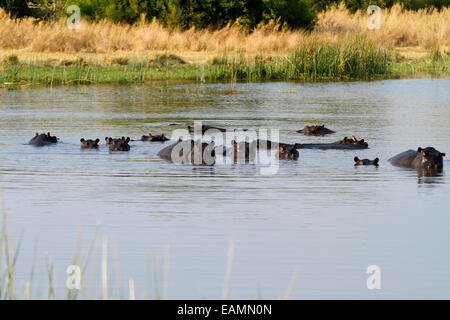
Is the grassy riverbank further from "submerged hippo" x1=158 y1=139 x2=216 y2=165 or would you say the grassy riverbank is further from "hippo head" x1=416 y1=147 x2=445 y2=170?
"hippo head" x1=416 y1=147 x2=445 y2=170

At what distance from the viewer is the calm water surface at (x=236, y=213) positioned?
6477 mm

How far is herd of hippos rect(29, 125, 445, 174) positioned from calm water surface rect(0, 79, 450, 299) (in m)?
0.20

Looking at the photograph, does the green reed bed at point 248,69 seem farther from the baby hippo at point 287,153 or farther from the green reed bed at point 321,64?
the baby hippo at point 287,153

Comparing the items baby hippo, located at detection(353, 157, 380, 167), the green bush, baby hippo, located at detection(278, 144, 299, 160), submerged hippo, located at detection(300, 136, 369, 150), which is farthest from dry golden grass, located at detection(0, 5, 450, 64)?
baby hippo, located at detection(353, 157, 380, 167)

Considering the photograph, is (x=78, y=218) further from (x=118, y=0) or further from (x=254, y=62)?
(x=118, y=0)

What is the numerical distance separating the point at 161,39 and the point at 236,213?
2486cm

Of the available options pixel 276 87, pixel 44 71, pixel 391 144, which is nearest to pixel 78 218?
pixel 391 144

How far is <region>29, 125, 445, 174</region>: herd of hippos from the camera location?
457 inches

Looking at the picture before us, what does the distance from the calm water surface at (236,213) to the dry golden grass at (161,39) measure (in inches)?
430

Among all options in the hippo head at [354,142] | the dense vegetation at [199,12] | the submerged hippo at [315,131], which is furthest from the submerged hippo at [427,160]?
the dense vegetation at [199,12]

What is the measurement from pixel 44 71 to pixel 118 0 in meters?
12.0

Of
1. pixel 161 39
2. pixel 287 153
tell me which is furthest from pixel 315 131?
pixel 161 39

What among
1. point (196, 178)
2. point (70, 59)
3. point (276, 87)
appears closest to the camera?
point (196, 178)

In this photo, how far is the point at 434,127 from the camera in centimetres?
1587
